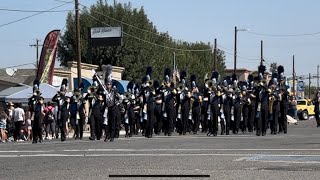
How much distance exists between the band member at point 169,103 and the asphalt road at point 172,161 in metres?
7.71

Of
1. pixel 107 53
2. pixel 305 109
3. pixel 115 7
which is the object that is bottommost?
pixel 305 109

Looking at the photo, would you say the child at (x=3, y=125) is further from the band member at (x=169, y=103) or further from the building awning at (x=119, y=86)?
the band member at (x=169, y=103)

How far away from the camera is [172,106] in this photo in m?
26.6

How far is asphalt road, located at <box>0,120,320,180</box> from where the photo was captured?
11938 mm

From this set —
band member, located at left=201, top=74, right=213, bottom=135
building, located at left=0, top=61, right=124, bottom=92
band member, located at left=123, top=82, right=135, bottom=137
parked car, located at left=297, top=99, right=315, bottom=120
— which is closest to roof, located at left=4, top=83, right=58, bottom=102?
band member, located at left=123, top=82, right=135, bottom=137

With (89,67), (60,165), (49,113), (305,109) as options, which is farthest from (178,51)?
(60,165)

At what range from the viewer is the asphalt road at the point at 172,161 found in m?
11.9

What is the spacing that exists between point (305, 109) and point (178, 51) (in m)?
22.1

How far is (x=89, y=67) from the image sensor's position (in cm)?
5447

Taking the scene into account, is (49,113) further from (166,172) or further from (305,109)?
(305,109)

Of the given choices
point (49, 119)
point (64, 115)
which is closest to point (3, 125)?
point (49, 119)

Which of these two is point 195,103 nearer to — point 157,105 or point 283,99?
point 157,105

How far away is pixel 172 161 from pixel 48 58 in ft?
97.8

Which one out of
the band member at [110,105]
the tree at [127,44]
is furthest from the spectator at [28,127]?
the tree at [127,44]
